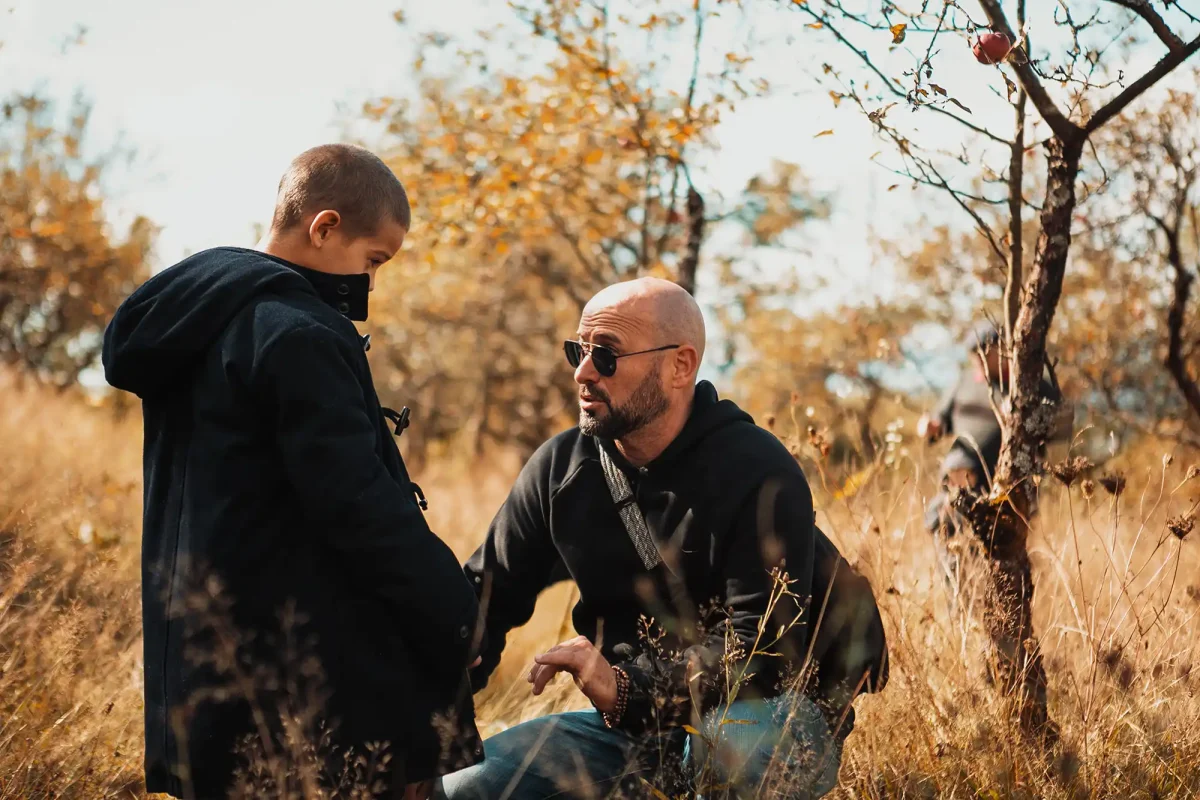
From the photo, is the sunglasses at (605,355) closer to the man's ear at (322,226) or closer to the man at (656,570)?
the man at (656,570)

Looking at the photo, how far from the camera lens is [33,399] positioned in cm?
966

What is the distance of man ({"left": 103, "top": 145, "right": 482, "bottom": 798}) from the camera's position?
221 centimetres

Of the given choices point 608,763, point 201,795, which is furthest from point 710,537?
point 201,795

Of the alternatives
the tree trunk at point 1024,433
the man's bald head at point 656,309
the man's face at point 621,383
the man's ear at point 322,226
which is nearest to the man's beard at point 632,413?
the man's face at point 621,383

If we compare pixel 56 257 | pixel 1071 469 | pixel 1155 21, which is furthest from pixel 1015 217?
pixel 56 257

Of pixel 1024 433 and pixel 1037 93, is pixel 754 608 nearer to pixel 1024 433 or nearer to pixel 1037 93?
pixel 1024 433

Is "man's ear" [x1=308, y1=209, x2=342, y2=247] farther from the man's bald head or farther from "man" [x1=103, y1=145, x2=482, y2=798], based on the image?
the man's bald head

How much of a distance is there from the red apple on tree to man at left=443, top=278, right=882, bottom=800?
3.36 feet

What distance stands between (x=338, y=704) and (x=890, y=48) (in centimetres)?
228

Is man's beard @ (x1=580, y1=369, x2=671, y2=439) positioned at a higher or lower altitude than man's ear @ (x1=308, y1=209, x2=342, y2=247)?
lower

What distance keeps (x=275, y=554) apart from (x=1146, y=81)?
109 inches

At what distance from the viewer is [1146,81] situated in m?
3.31

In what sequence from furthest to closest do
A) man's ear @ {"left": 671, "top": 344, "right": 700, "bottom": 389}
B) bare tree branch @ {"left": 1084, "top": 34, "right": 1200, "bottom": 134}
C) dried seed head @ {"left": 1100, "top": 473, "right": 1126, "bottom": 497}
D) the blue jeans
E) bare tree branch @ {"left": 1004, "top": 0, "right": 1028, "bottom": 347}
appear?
bare tree branch @ {"left": 1004, "top": 0, "right": 1028, "bottom": 347}
bare tree branch @ {"left": 1084, "top": 34, "right": 1200, "bottom": 134}
man's ear @ {"left": 671, "top": 344, "right": 700, "bottom": 389}
dried seed head @ {"left": 1100, "top": 473, "right": 1126, "bottom": 497}
the blue jeans

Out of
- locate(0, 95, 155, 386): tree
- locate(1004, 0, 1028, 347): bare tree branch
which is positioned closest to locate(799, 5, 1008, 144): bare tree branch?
locate(1004, 0, 1028, 347): bare tree branch
